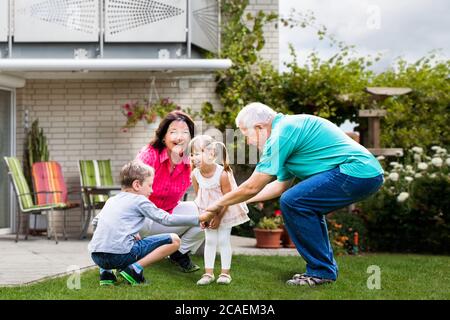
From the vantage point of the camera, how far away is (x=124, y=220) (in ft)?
18.2

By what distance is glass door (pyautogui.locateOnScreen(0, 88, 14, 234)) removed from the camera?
37.7 feet

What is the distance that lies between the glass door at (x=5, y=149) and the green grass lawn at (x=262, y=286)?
4785 millimetres

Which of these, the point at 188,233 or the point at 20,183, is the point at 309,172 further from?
the point at 20,183

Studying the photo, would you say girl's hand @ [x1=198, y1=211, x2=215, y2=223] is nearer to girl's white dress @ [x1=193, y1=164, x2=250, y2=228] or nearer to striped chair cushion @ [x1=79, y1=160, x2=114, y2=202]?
girl's white dress @ [x1=193, y1=164, x2=250, y2=228]

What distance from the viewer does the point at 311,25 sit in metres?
12.1

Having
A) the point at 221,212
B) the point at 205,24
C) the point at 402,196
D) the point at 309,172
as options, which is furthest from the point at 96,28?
the point at 309,172

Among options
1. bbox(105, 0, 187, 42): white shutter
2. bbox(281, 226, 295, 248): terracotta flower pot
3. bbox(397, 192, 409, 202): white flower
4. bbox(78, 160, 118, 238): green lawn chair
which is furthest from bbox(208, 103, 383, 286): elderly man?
bbox(78, 160, 118, 238): green lawn chair

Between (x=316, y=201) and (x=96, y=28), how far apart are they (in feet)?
19.4

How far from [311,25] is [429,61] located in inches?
70.7

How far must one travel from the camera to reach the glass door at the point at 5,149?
11.5 metres

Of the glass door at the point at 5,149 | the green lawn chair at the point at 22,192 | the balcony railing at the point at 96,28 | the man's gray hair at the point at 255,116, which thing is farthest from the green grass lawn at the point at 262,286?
the glass door at the point at 5,149

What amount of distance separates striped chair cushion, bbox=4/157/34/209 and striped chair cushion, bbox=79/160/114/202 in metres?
0.84
